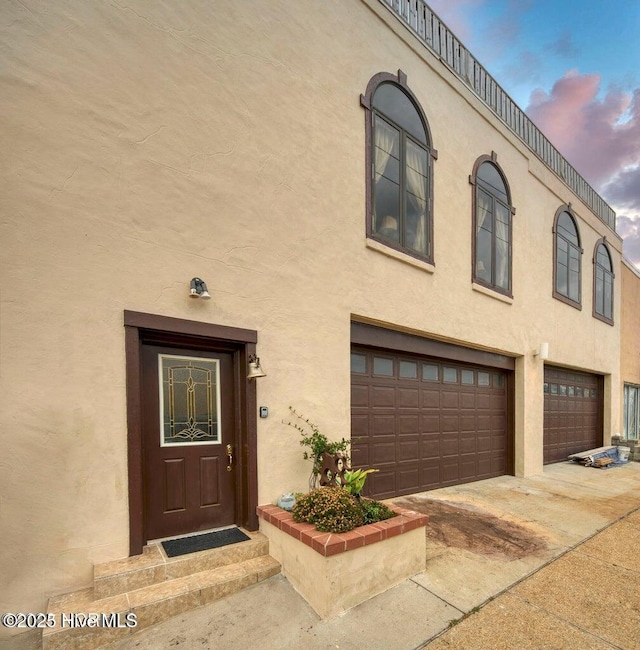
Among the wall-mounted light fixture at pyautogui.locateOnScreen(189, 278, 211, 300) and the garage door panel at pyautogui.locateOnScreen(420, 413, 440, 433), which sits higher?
the wall-mounted light fixture at pyautogui.locateOnScreen(189, 278, 211, 300)

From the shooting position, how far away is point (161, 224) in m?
3.79

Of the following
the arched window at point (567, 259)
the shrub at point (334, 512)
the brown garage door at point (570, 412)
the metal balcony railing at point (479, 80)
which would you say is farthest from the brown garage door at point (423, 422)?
the metal balcony railing at point (479, 80)

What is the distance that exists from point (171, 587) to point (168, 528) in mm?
733

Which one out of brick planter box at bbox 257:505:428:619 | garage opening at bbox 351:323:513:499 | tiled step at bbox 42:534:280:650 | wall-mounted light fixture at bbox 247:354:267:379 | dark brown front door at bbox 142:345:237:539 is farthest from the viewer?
garage opening at bbox 351:323:513:499

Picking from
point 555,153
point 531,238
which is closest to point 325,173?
point 531,238

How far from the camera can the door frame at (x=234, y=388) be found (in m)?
3.49

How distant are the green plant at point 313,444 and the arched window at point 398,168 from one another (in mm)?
2914

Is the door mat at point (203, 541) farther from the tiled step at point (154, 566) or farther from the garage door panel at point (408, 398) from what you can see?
the garage door panel at point (408, 398)

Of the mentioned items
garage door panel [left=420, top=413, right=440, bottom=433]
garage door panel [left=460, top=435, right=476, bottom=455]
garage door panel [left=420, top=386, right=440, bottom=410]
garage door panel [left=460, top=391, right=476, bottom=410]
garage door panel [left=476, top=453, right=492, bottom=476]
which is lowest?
garage door panel [left=476, top=453, right=492, bottom=476]

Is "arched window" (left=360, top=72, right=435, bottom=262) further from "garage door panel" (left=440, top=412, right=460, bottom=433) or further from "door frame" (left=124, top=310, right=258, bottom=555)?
"garage door panel" (left=440, top=412, right=460, bottom=433)

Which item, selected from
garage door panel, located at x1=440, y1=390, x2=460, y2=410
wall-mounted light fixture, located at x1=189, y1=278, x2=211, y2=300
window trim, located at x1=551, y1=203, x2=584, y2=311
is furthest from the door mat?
window trim, located at x1=551, y1=203, x2=584, y2=311

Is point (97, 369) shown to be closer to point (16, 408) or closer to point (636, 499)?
point (16, 408)

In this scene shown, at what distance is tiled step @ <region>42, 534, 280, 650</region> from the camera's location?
279cm

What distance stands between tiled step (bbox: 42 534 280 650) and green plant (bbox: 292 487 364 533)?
0.60 metres
